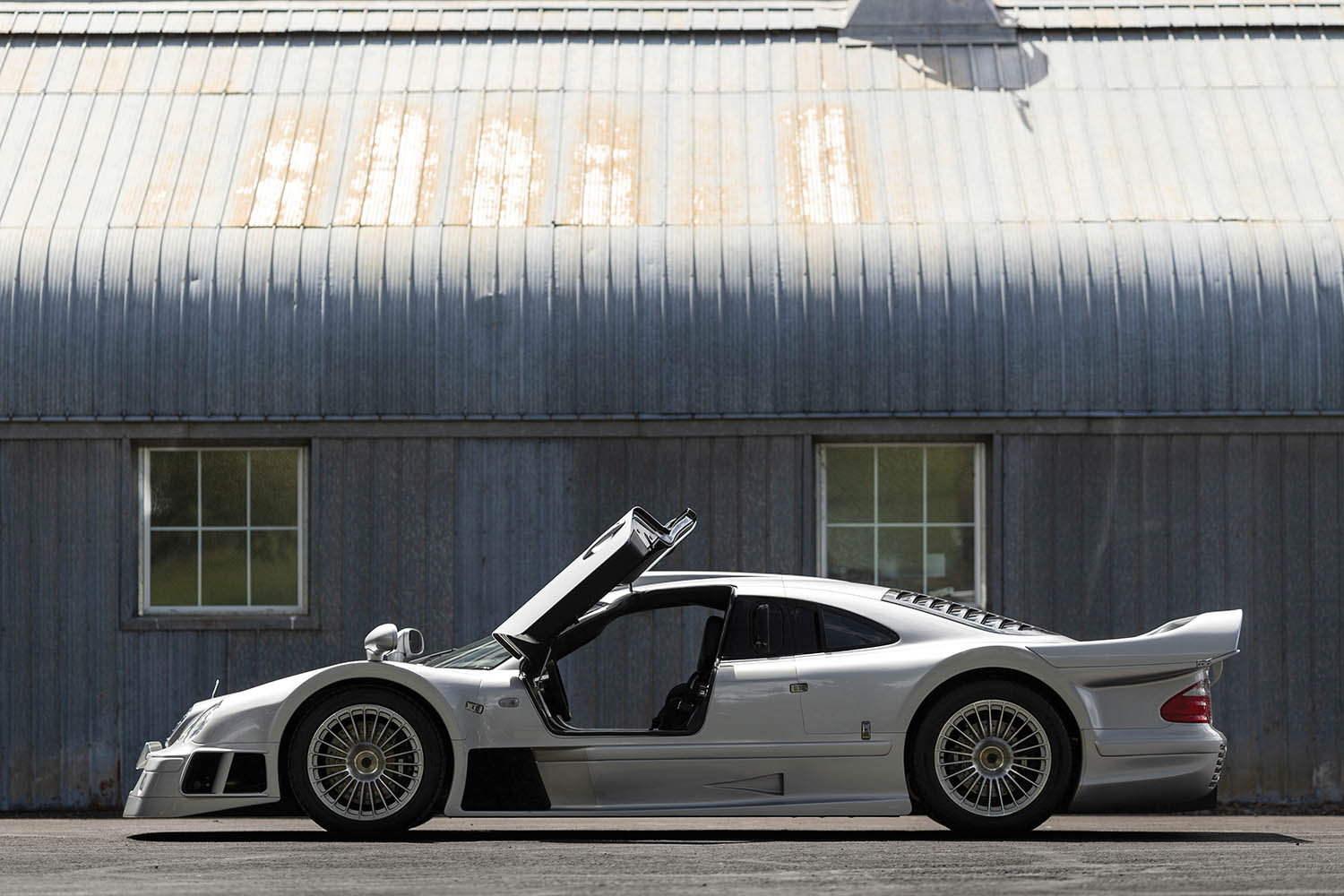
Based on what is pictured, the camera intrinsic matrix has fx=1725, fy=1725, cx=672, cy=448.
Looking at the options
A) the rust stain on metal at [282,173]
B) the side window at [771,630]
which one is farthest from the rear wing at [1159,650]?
the rust stain on metal at [282,173]

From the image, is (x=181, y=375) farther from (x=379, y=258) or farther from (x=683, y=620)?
(x=683, y=620)

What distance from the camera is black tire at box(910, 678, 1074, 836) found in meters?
8.23

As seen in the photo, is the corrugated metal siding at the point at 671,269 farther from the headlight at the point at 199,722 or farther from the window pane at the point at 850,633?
the headlight at the point at 199,722

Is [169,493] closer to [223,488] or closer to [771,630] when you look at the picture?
[223,488]

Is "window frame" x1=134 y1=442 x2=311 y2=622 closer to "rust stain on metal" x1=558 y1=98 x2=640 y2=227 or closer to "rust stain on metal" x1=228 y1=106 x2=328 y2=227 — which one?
"rust stain on metal" x1=228 y1=106 x2=328 y2=227

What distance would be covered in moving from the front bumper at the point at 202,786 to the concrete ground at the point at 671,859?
7.6 inches

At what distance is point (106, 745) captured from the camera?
1126 cm

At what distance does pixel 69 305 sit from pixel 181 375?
0.89m

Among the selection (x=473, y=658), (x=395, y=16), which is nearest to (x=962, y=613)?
(x=473, y=658)

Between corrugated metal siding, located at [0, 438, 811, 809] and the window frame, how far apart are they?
A: 0.33ft

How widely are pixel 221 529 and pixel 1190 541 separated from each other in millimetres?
6452

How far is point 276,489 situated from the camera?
1163cm

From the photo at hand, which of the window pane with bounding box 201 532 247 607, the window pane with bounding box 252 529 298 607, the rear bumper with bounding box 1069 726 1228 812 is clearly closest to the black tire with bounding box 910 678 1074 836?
the rear bumper with bounding box 1069 726 1228 812

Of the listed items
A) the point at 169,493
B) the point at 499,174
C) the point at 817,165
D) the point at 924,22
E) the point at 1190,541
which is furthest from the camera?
the point at 924,22
